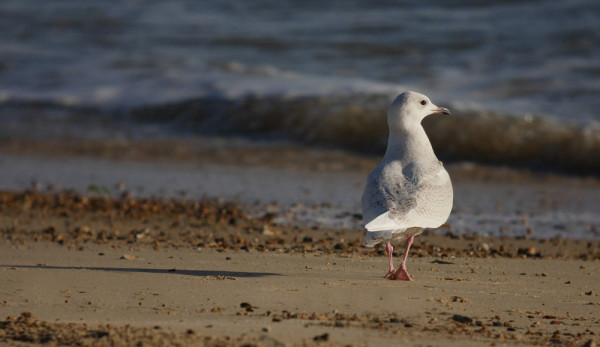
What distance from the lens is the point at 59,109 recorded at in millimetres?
14711

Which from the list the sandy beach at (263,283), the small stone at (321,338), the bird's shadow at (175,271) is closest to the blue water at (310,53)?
the sandy beach at (263,283)

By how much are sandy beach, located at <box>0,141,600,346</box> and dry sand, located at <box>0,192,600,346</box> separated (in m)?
0.01

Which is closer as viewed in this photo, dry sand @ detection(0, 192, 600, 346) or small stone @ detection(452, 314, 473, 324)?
dry sand @ detection(0, 192, 600, 346)

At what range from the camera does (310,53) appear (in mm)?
17109

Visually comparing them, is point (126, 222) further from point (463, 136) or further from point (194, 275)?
point (463, 136)

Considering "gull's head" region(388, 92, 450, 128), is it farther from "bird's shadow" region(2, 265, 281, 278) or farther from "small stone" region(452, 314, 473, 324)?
"small stone" region(452, 314, 473, 324)

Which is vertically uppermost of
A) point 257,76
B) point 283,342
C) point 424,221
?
point 257,76

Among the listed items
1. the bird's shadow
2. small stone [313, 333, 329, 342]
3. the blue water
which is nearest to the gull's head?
the bird's shadow

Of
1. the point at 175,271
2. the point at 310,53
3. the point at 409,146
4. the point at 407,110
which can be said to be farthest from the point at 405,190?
the point at 310,53

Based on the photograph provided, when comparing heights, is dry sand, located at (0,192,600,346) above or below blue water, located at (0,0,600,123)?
below

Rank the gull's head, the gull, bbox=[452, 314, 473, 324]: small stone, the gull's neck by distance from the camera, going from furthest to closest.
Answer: the gull's head < the gull's neck < the gull < bbox=[452, 314, 473, 324]: small stone

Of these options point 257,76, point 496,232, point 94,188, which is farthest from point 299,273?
point 257,76

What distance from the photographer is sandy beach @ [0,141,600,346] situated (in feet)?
11.7

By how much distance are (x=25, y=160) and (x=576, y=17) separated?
1140 cm
